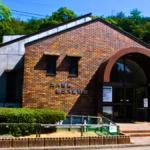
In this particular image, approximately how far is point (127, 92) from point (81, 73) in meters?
3.44

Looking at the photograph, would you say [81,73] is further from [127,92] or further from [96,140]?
[96,140]

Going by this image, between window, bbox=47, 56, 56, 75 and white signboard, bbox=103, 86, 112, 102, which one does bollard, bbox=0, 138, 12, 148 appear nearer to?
window, bbox=47, 56, 56, 75

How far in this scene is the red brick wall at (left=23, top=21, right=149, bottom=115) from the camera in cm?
1702

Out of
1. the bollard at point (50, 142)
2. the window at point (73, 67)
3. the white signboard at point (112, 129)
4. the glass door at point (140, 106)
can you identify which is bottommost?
the bollard at point (50, 142)

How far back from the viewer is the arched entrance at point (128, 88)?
17891 millimetres

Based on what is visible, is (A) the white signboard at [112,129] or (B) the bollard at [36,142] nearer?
(B) the bollard at [36,142]

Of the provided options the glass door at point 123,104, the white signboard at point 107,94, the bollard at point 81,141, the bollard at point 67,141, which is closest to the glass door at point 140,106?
the glass door at point 123,104

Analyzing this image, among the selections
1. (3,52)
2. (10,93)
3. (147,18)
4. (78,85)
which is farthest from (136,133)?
(147,18)

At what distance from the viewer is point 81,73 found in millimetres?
18031

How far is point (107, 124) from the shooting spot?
1216 cm

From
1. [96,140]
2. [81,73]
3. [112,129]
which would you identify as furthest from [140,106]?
[96,140]

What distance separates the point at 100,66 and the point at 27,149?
31.3 ft

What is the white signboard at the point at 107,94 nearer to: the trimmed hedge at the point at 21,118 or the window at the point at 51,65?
the window at the point at 51,65

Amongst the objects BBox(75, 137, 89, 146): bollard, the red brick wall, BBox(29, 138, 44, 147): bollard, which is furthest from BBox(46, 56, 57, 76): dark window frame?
BBox(29, 138, 44, 147): bollard
